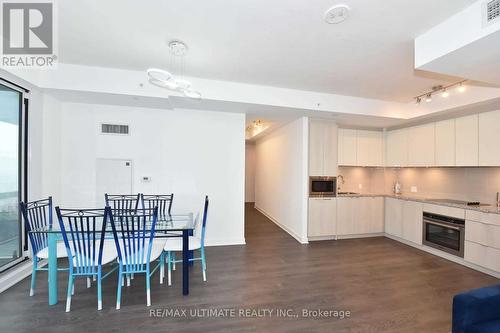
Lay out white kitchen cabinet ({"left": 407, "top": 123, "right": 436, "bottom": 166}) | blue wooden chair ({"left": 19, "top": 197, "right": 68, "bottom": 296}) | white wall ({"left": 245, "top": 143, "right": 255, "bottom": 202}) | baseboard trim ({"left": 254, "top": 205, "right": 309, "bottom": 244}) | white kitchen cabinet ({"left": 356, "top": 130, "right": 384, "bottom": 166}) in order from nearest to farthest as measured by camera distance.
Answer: blue wooden chair ({"left": 19, "top": 197, "right": 68, "bottom": 296}) < white kitchen cabinet ({"left": 407, "top": 123, "right": 436, "bottom": 166}) < baseboard trim ({"left": 254, "top": 205, "right": 309, "bottom": 244}) < white kitchen cabinet ({"left": 356, "top": 130, "right": 384, "bottom": 166}) < white wall ({"left": 245, "top": 143, "right": 255, "bottom": 202})

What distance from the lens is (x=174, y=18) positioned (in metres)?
2.15

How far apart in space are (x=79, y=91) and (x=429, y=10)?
4.21m

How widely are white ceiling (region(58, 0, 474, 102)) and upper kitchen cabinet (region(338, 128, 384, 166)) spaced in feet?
5.71

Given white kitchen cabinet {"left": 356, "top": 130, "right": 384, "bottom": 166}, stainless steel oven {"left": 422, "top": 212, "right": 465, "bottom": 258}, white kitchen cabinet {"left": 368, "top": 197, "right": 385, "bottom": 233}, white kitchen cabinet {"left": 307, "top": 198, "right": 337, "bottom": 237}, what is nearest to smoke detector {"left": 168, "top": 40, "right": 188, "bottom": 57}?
white kitchen cabinet {"left": 307, "top": 198, "right": 337, "bottom": 237}

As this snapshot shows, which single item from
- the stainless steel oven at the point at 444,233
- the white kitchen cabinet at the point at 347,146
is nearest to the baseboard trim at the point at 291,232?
the white kitchen cabinet at the point at 347,146

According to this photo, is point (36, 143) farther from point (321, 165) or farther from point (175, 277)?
point (321, 165)

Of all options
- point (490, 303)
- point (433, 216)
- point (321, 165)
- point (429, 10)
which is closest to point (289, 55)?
point (429, 10)

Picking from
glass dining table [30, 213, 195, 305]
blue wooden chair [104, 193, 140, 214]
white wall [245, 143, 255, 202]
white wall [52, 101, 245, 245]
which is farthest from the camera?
white wall [245, 143, 255, 202]

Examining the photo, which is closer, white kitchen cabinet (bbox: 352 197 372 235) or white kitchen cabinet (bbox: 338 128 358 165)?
white kitchen cabinet (bbox: 352 197 372 235)

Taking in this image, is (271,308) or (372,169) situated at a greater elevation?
(372,169)

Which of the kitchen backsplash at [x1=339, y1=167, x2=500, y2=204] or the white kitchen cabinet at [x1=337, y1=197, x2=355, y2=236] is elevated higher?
the kitchen backsplash at [x1=339, y1=167, x2=500, y2=204]

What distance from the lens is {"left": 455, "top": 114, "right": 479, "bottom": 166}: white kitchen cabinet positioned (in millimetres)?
3625

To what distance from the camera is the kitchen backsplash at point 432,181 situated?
3.83 metres

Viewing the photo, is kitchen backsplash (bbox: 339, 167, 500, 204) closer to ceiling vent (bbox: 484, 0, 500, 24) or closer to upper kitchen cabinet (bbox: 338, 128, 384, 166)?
upper kitchen cabinet (bbox: 338, 128, 384, 166)
